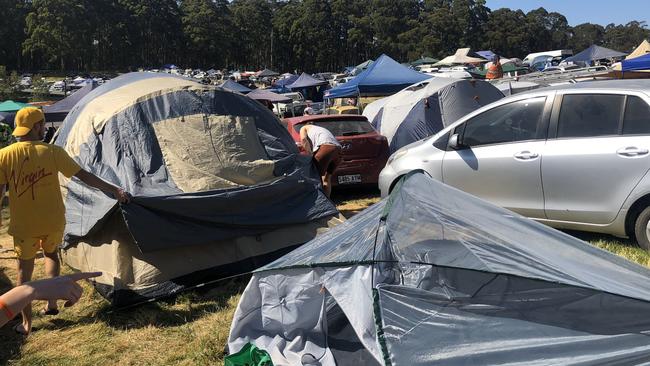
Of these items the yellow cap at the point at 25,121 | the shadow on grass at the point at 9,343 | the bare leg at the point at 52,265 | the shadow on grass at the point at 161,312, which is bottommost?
the shadow on grass at the point at 9,343

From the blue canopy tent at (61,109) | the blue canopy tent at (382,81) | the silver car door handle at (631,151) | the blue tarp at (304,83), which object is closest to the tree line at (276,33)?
the blue tarp at (304,83)

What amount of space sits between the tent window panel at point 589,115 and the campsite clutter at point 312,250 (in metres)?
2.48

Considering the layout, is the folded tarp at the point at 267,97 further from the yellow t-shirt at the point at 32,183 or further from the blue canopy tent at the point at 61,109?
the yellow t-shirt at the point at 32,183

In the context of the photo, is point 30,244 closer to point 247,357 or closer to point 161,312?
point 161,312

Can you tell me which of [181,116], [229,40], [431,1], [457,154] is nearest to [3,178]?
[181,116]

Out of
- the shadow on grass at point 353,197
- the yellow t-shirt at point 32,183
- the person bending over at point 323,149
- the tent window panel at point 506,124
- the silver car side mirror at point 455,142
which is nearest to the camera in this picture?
the yellow t-shirt at point 32,183

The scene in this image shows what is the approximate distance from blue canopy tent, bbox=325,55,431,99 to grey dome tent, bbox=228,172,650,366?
15.1 m

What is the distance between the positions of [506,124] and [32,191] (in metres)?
4.69

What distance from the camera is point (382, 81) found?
60.5ft

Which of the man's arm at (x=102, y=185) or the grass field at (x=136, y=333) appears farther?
the man's arm at (x=102, y=185)

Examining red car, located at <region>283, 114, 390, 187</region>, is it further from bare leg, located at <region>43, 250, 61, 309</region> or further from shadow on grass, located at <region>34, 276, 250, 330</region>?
bare leg, located at <region>43, 250, 61, 309</region>

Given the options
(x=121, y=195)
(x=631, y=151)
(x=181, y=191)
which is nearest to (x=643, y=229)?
(x=631, y=151)

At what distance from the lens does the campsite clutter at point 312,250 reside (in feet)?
8.06

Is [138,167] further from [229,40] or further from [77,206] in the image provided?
[229,40]
